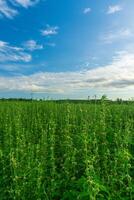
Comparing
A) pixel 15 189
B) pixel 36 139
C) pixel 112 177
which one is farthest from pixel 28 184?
pixel 36 139

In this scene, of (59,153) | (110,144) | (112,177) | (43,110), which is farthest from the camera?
(43,110)

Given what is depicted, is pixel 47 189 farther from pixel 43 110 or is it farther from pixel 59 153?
pixel 43 110

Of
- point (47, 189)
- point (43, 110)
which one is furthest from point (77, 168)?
point (43, 110)

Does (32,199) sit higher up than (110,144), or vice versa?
(110,144)

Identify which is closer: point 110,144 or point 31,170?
point 31,170

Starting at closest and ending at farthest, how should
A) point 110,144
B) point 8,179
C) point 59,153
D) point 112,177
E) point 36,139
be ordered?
point 112,177 < point 8,179 < point 110,144 < point 59,153 < point 36,139

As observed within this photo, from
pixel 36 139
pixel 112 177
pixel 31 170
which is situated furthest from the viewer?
pixel 36 139

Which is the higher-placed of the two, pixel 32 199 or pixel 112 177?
pixel 112 177

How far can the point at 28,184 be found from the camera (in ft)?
19.5

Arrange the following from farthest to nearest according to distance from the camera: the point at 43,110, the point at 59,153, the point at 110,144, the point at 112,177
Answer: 1. the point at 43,110
2. the point at 59,153
3. the point at 110,144
4. the point at 112,177

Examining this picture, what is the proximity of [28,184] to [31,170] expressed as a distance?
9.6 inches

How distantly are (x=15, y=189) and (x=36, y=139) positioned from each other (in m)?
4.52

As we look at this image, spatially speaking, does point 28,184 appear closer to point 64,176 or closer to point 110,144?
point 64,176

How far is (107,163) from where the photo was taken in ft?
22.7
